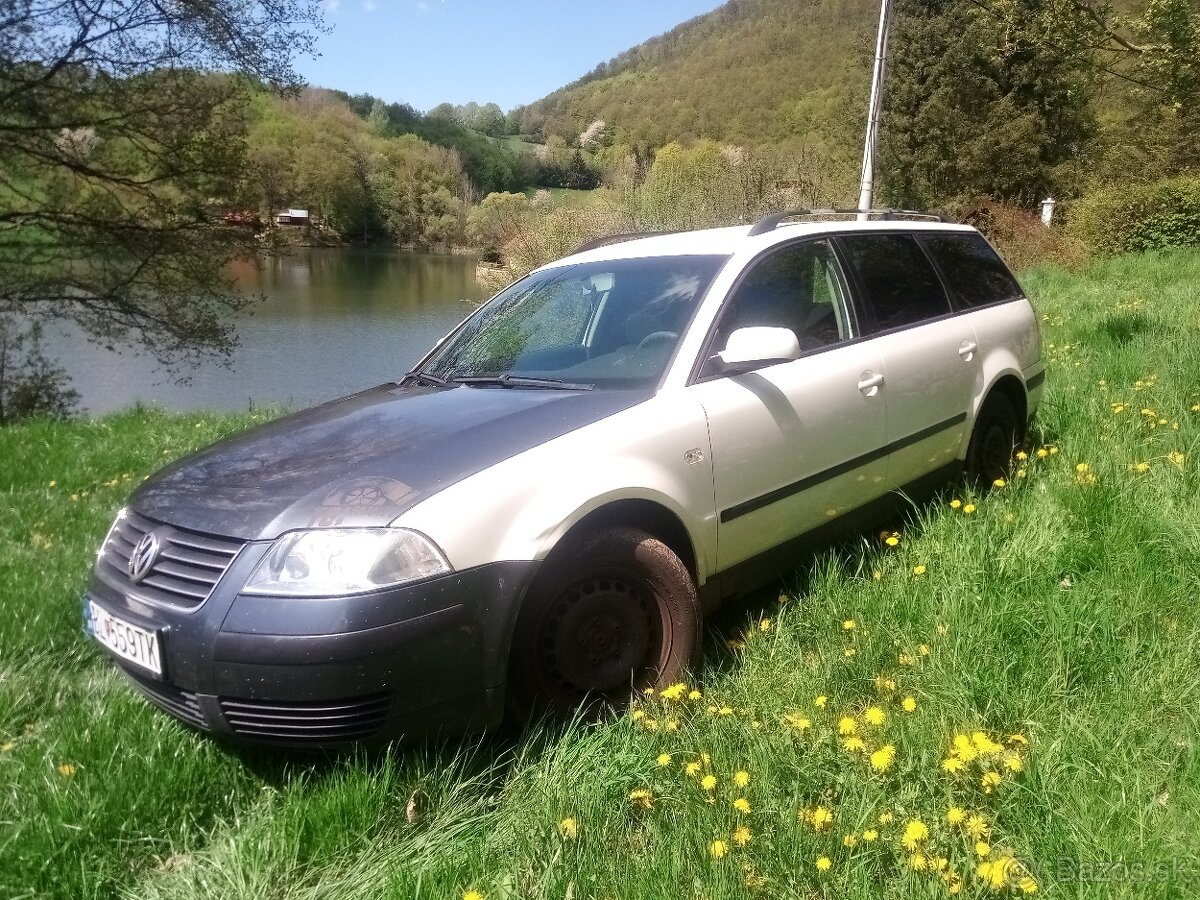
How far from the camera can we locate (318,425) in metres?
2.92

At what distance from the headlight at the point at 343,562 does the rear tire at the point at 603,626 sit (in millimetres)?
372

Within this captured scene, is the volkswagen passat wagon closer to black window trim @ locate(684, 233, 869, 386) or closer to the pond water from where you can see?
black window trim @ locate(684, 233, 869, 386)

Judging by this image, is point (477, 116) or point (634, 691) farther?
point (477, 116)

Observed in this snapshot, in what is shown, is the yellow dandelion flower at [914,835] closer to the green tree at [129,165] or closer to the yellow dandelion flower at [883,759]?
the yellow dandelion flower at [883,759]

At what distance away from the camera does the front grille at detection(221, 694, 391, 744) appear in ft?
6.91

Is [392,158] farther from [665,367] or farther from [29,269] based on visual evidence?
[665,367]

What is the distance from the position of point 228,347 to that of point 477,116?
136 metres

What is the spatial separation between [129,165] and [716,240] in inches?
471

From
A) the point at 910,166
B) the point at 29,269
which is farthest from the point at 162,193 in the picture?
the point at 910,166

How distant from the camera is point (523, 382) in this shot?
3.12 meters

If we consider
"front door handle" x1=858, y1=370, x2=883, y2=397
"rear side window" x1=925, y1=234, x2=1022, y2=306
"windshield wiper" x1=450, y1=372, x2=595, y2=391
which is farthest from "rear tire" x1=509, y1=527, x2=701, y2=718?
"rear side window" x1=925, y1=234, x2=1022, y2=306

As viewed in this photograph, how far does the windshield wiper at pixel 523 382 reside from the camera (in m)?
2.98

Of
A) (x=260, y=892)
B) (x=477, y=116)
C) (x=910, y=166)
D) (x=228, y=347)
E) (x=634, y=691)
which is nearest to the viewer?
(x=260, y=892)

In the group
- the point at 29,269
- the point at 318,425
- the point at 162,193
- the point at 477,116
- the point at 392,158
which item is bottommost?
the point at 318,425
